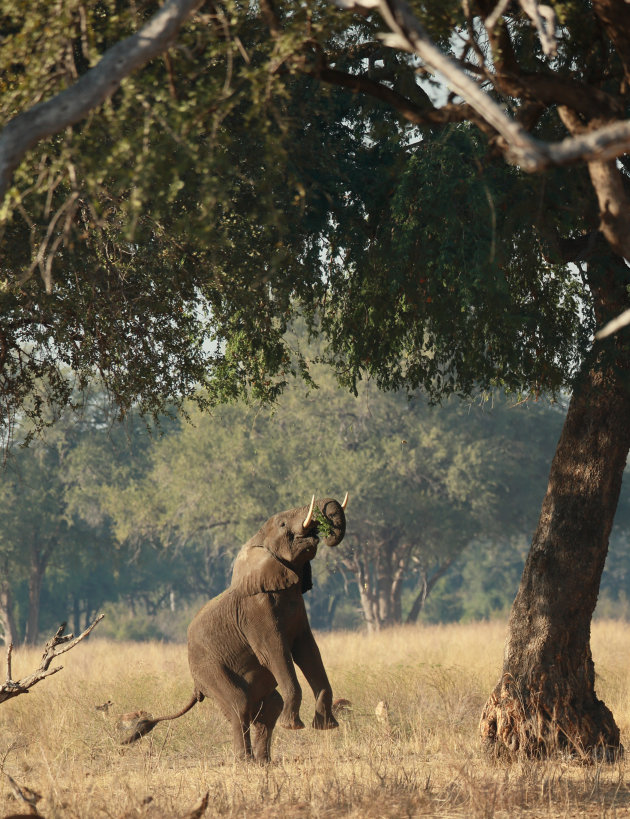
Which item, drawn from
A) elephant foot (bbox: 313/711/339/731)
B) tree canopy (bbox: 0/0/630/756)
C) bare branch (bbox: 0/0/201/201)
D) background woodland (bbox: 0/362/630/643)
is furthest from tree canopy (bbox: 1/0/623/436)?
background woodland (bbox: 0/362/630/643)

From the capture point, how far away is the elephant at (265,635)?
9.63 meters

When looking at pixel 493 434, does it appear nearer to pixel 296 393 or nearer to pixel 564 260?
pixel 296 393

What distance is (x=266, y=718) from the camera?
10.1 m

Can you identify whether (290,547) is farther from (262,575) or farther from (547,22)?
(547,22)

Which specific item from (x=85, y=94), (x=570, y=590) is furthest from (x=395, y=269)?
(x=85, y=94)

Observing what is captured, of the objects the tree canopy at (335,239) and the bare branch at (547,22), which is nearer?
the bare branch at (547,22)

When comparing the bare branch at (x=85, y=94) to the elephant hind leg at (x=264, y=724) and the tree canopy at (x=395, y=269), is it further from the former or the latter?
the elephant hind leg at (x=264, y=724)

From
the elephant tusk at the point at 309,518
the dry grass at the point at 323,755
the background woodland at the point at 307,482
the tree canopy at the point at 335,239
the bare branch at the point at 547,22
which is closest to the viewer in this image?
the bare branch at the point at 547,22

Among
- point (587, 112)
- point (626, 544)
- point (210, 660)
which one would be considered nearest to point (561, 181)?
point (587, 112)

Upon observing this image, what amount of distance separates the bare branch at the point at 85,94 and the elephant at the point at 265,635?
4878mm

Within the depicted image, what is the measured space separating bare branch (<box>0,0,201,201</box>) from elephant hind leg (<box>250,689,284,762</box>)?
617cm

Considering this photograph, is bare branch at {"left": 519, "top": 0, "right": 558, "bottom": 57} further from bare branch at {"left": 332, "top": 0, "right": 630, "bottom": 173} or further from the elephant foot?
the elephant foot

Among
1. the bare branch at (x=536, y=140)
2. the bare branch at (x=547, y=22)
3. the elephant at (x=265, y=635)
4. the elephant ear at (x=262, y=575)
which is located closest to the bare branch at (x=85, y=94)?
the bare branch at (x=536, y=140)

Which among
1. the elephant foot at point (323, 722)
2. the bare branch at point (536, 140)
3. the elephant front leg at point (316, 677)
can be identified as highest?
the bare branch at point (536, 140)
